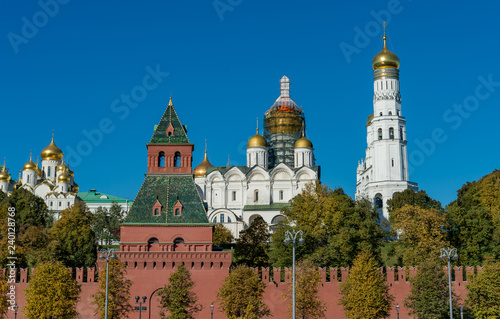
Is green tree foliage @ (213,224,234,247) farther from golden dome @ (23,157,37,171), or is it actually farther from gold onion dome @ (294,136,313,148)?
golden dome @ (23,157,37,171)

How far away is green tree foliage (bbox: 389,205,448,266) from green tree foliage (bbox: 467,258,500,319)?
28.6ft

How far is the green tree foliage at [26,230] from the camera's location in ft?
203

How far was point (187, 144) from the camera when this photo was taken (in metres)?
56.1

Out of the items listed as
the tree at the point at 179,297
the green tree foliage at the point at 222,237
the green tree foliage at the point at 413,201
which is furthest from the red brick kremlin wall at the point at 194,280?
the green tree foliage at the point at 222,237

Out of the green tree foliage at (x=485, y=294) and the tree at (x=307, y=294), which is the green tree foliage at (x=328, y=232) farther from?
the green tree foliage at (x=485, y=294)

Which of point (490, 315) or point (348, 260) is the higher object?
point (348, 260)

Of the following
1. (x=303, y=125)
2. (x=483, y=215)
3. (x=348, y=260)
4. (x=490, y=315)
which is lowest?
(x=490, y=315)

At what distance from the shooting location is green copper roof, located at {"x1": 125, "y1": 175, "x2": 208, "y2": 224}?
53094 millimetres

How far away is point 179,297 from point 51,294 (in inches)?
337

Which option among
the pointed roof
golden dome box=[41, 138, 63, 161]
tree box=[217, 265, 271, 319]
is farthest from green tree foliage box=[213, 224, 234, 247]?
golden dome box=[41, 138, 63, 161]

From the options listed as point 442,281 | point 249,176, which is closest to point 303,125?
point 249,176

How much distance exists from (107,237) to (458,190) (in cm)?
4589

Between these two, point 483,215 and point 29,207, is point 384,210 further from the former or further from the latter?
point 29,207

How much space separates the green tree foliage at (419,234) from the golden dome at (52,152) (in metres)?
75.1
